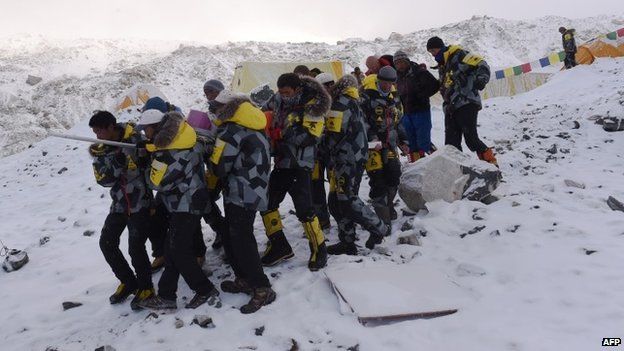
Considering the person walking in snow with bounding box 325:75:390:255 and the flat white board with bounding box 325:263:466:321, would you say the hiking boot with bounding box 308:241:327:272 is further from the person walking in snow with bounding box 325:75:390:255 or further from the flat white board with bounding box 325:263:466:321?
the person walking in snow with bounding box 325:75:390:255

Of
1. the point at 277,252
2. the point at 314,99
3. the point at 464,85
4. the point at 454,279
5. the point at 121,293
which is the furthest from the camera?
the point at 464,85

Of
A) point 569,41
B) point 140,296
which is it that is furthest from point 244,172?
point 569,41

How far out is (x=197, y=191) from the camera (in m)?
4.19

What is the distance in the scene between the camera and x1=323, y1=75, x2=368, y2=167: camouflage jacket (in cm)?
481

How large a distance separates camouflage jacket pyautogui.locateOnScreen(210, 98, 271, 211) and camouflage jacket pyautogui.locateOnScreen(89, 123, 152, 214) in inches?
33.6

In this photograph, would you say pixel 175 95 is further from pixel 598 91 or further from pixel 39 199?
pixel 598 91

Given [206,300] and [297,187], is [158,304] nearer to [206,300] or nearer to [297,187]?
[206,300]

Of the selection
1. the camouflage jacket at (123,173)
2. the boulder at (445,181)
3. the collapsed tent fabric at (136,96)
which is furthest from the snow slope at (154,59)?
the boulder at (445,181)

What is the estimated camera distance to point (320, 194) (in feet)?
18.8

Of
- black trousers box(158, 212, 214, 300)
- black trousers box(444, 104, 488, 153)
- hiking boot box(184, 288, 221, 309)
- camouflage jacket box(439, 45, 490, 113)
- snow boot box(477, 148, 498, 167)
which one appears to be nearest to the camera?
black trousers box(158, 212, 214, 300)

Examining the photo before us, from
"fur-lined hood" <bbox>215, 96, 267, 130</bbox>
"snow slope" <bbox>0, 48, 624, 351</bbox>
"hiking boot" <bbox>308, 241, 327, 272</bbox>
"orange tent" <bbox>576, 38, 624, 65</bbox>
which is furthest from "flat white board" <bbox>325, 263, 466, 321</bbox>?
"orange tent" <bbox>576, 38, 624, 65</bbox>

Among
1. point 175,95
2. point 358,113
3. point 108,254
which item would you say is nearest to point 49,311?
point 108,254

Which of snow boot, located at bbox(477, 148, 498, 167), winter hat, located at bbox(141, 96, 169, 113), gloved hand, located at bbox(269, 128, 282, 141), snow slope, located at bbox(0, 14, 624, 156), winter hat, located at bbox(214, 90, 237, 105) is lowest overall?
snow boot, located at bbox(477, 148, 498, 167)

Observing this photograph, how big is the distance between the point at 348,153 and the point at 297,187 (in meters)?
0.68
